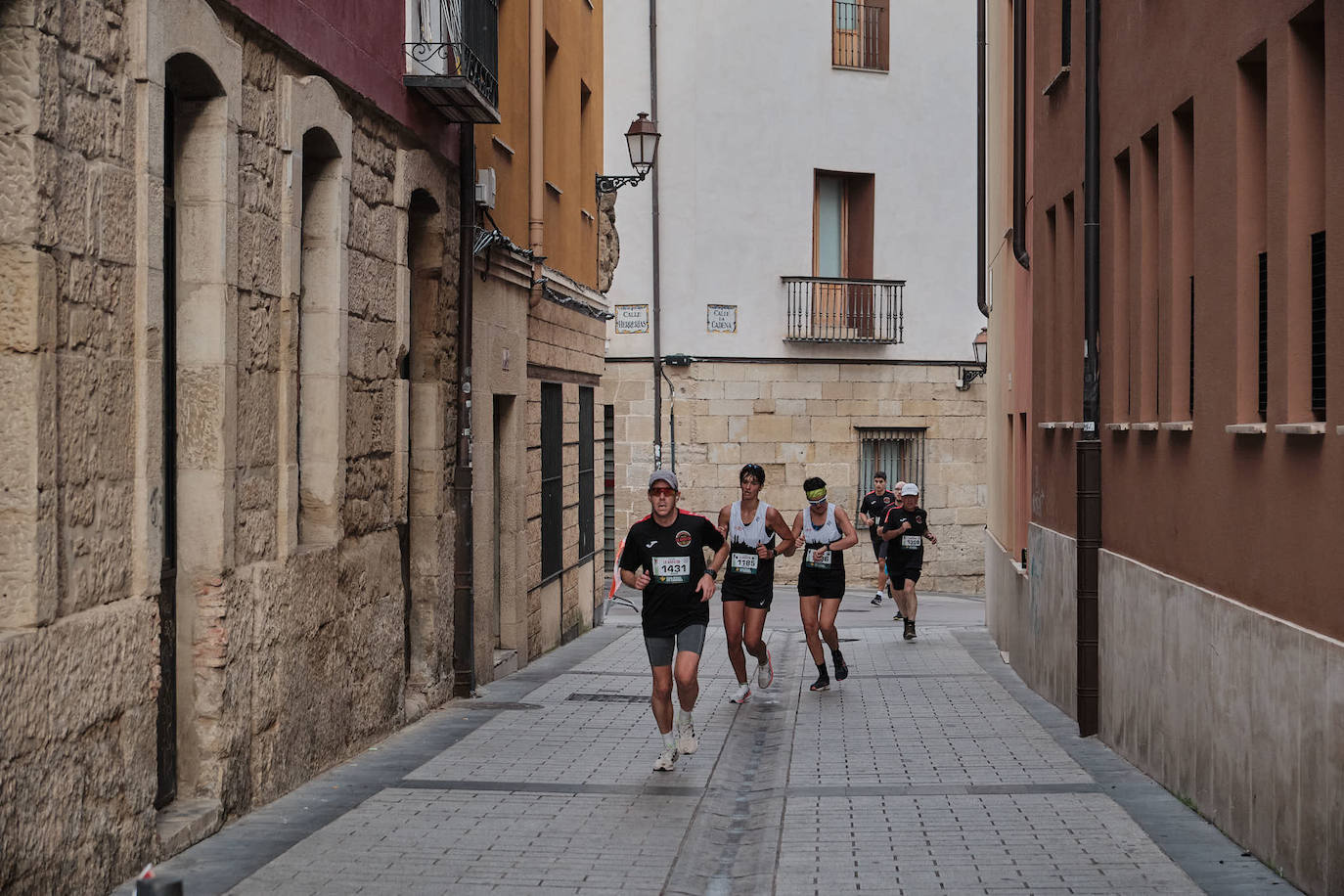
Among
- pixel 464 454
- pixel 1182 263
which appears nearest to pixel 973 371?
pixel 464 454

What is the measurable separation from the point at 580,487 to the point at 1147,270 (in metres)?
10.0

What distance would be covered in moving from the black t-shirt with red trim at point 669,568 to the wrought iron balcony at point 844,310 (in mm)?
19802

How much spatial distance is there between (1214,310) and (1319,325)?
1.62 meters

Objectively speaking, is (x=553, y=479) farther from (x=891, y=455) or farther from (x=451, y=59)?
(x=891, y=455)

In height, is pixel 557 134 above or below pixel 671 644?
above

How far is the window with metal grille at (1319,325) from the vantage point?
7.48m

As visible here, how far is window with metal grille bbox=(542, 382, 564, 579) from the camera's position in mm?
17750

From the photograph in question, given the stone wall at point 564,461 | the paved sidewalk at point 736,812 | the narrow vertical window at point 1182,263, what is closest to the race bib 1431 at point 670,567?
the paved sidewalk at point 736,812

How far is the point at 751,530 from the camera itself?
13172 millimetres

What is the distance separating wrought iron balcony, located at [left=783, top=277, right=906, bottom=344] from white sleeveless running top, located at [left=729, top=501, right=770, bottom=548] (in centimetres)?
1707

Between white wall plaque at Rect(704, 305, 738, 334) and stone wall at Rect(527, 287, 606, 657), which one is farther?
white wall plaque at Rect(704, 305, 738, 334)

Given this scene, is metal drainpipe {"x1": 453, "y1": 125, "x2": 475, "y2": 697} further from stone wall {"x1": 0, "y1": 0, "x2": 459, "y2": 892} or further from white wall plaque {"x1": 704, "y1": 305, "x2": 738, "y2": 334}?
white wall plaque {"x1": 704, "y1": 305, "x2": 738, "y2": 334}

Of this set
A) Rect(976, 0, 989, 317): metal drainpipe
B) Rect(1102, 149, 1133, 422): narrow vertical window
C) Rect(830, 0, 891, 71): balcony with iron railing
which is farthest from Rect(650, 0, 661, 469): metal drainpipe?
Rect(1102, 149, 1133, 422): narrow vertical window

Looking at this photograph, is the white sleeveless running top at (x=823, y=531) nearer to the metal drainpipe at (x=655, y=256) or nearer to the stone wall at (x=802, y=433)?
the stone wall at (x=802, y=433)
